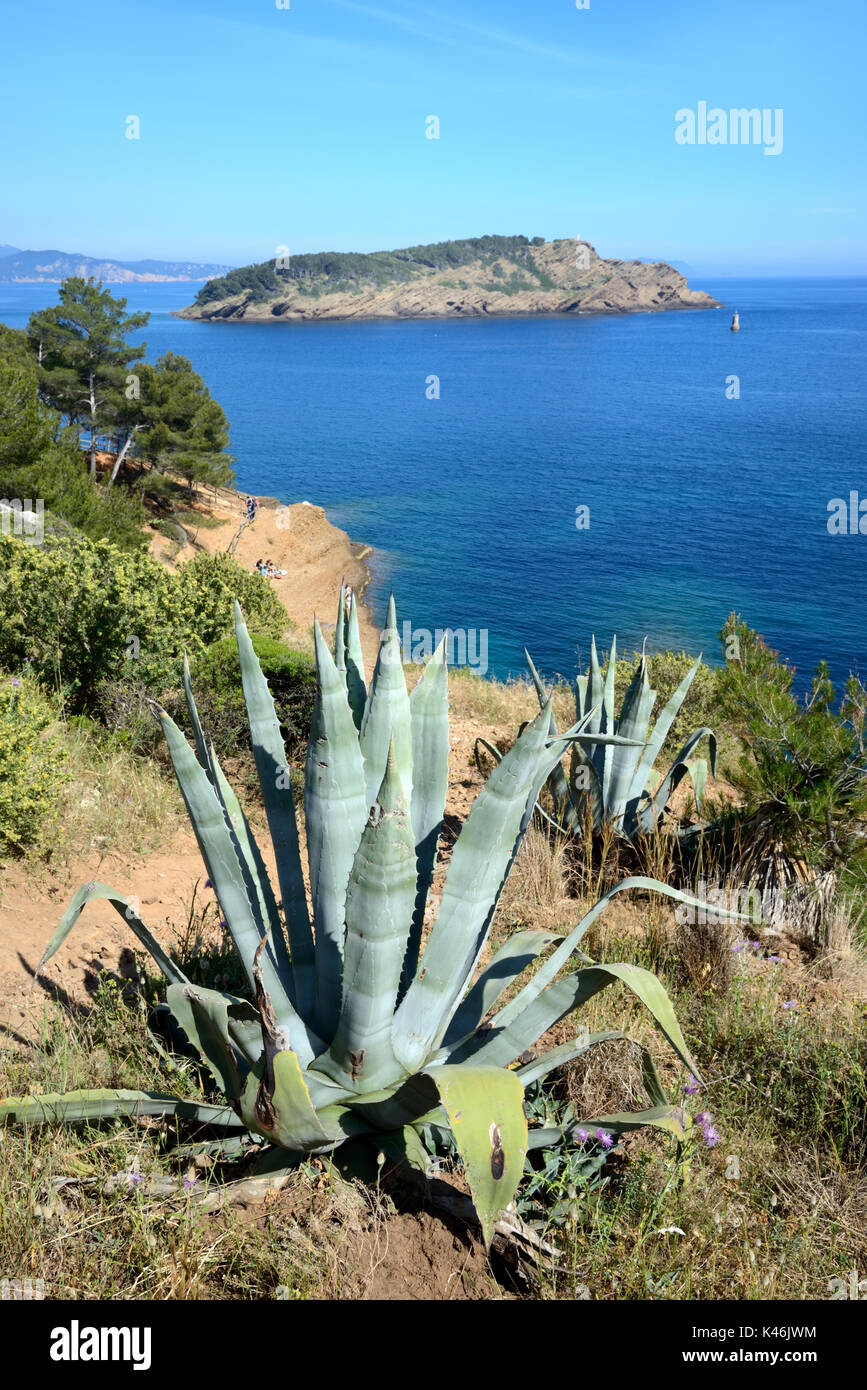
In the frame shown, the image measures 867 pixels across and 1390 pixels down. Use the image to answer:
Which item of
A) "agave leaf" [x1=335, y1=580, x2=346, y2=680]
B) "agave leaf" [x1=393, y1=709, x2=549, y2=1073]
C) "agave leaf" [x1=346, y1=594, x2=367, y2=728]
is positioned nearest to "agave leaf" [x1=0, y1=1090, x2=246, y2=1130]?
"agave leaf" [x1=393, y1=709, x2=549, y2=1073]

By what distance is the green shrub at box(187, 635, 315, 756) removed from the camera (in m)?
7.03

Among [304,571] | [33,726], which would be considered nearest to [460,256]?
[304,571]

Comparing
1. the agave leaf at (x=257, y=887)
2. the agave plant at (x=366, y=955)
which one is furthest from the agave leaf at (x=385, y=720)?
the agave leaf at (x=257, y=887)

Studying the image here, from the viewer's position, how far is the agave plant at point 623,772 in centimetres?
546

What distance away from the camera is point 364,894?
2.13 m

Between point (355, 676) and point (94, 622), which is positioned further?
point (94, 622)

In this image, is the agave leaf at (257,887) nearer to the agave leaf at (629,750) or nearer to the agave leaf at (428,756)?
the agave leaf at (428,756)

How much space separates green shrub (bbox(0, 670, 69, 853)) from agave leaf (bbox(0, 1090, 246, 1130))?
8.07ft

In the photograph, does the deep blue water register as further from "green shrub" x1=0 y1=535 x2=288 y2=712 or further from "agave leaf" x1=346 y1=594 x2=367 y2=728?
"agave leaf" x1=346 y1=594 x2=367 y2=728

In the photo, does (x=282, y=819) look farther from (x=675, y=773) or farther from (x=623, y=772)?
(x=675, y=773)

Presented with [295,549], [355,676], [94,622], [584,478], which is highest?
[584,478]

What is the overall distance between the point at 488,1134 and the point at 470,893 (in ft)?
2.30

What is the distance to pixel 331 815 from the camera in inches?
95.0
